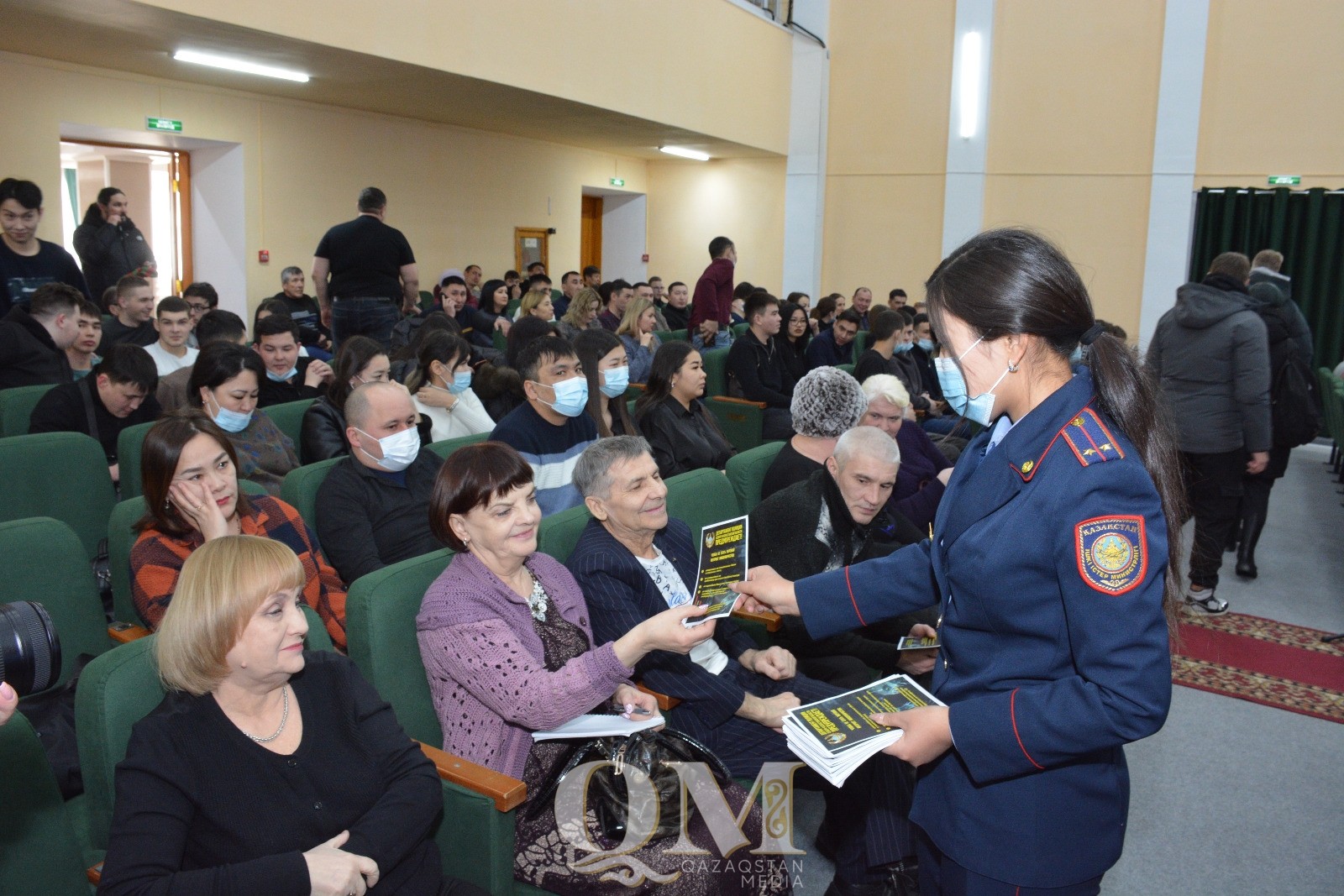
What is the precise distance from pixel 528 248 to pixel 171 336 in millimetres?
7118

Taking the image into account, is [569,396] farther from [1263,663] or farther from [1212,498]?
[1212,498]

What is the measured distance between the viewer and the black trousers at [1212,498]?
4.93 m

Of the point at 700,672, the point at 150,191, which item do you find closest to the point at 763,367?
the point at 700,672

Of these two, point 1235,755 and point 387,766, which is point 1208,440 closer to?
point 1235,755

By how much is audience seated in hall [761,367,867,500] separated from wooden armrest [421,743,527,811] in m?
1.76

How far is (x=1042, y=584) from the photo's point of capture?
4.48 ft

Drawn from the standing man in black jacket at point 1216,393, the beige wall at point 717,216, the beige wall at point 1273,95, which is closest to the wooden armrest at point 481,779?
the standing man in black jacket at point 1216,393

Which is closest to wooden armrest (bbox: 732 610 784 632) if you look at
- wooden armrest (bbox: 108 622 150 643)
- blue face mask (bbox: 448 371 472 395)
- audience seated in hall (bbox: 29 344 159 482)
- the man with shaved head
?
the man with shaved head

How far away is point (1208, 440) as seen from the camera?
15.9 feet

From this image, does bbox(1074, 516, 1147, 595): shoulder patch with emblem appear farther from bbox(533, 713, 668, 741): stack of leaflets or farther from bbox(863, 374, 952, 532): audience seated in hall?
bbox(863, 374, 952, 532): audience seated in hall

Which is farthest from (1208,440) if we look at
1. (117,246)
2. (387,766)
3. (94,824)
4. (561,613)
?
(117,246)

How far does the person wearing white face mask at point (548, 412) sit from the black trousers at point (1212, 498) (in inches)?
120

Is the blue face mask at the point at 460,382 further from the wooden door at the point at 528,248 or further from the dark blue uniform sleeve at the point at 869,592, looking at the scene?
the wooden door at the point at 528,248

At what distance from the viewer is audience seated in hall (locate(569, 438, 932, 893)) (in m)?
2.50
